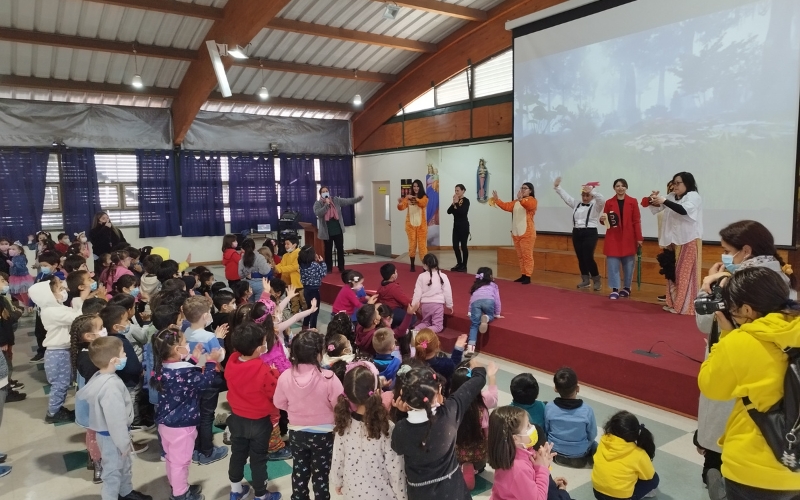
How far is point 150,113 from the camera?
10.4 m

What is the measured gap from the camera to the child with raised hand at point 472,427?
2340mm

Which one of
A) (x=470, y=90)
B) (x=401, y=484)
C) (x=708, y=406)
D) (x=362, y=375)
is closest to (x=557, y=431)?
(x=708, y=406)

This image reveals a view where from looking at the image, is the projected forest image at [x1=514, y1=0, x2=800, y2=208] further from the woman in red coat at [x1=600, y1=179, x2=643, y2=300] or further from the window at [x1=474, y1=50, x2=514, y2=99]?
the window at [x1=474, y1=50, x2=514, y2=99]

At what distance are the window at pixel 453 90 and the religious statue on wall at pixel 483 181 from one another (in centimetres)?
152

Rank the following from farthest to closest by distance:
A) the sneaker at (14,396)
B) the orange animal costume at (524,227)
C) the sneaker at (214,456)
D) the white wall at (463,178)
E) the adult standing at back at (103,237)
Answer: the white wall at (463,178)
the adult standing at back at (103,237)
the orange animal costume at (524,227)
the sneaker at (14,396)
the sneaker at (214,456)

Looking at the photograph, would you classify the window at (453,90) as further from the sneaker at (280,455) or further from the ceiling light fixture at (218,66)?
the sneaker at (280,455)

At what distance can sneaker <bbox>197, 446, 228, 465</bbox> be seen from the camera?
3025 mm

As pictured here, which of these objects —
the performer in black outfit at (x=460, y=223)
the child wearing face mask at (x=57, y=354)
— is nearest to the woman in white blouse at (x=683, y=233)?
the performer in black outfit at (x=460, y=223)

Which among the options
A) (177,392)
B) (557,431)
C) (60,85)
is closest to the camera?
(177,392)

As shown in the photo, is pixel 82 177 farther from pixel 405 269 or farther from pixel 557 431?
pixel 557 431

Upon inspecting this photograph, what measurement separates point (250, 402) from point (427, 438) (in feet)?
3.31

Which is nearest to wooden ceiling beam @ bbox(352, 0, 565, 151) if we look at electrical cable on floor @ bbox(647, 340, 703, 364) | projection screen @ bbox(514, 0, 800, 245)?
projection screen @ bbox(514, 0, 800, 245)

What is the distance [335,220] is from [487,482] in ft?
19.0

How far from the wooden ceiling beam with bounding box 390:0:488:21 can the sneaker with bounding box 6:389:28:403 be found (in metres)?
6.71
